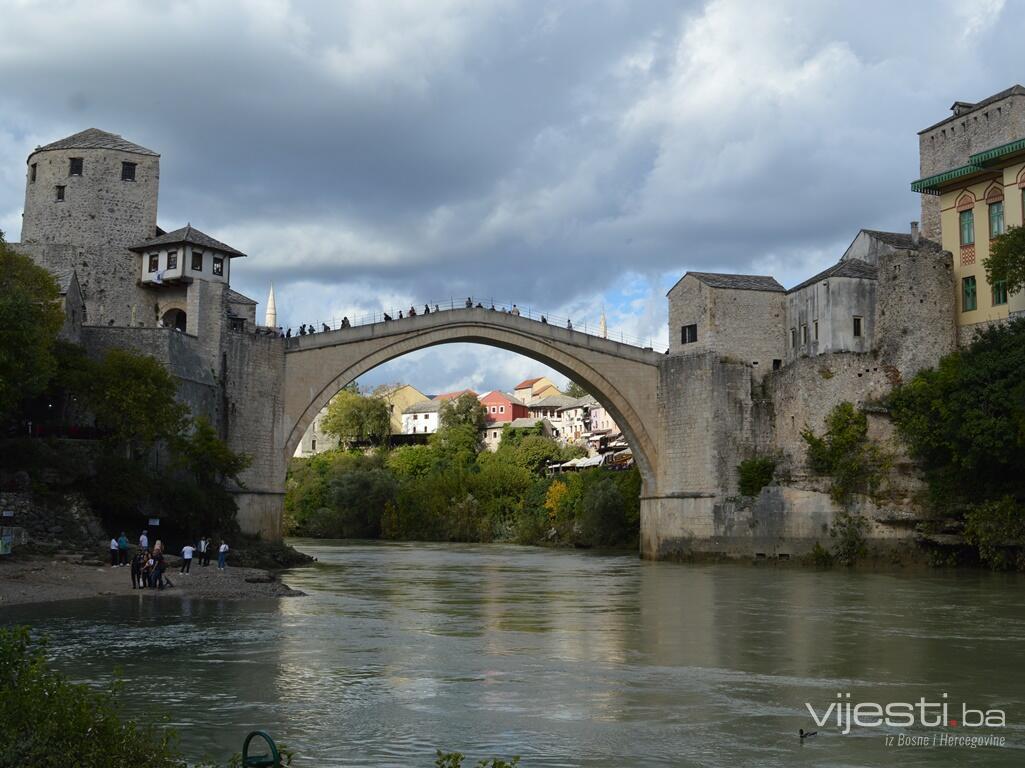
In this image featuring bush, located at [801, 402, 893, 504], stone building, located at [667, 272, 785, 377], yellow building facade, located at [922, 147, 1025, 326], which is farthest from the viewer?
stone building, located at [667, 272, 785, 377]

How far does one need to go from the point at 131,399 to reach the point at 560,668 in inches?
→ 754

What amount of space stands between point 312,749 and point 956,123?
36.4 metres

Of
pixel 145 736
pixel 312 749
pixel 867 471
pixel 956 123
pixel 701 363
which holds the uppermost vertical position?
pixel 956 123

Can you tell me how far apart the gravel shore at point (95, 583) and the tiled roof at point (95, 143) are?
62.8 ft

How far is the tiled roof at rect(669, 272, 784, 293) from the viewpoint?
40.0m

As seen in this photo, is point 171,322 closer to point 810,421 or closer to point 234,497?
point 234,497

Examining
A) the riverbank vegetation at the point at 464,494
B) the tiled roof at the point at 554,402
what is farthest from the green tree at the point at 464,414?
the tiled roof at the point at 554,402

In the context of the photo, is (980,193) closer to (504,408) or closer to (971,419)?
(971,419)

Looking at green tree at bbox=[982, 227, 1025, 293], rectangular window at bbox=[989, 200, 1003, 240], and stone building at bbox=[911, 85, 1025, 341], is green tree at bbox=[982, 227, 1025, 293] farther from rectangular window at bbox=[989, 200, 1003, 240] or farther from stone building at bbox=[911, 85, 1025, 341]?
rectangular window at bbox=[989, 200, 1003, 240]

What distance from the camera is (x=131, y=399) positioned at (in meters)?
29.5

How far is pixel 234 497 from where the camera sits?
34969mm

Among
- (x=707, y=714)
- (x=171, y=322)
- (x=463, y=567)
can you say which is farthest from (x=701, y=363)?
(x=707, y=714)

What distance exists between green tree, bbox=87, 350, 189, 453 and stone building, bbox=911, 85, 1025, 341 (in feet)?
79.7

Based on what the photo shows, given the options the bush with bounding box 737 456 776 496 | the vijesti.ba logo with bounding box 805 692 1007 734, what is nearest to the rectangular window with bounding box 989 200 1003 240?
the bush with bounding box 737 456 776 496
